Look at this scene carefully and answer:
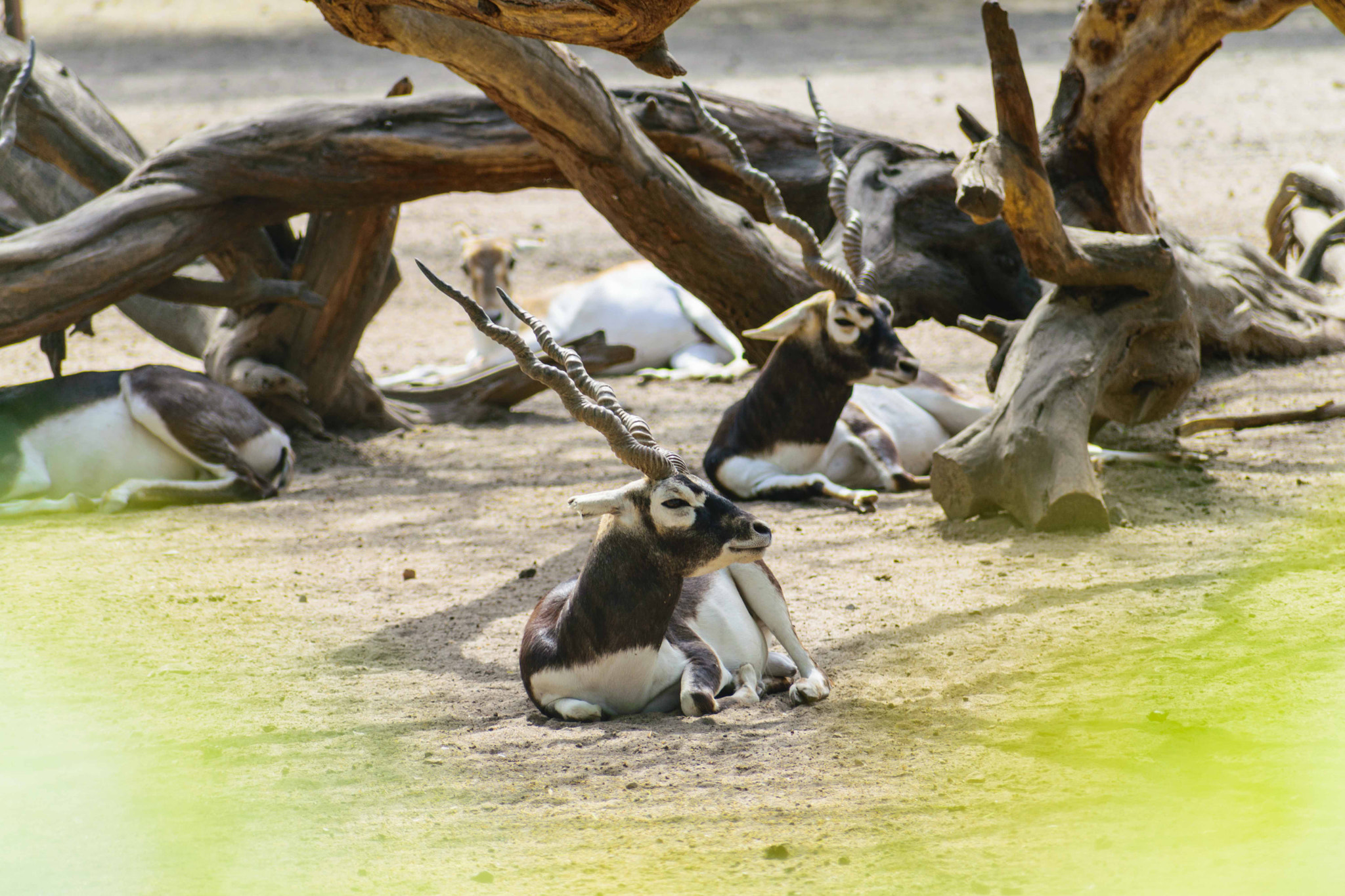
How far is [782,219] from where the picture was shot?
5.93m

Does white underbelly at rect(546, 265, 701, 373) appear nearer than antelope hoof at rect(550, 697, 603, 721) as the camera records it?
No

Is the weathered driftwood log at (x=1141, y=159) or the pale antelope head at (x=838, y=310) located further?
the pale antelope head at (x=838, y=310)

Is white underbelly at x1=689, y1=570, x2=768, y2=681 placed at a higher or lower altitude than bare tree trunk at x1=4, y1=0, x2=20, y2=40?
lower

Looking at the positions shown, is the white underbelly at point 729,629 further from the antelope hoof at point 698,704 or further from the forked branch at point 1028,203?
the forked branch at point 1028,203

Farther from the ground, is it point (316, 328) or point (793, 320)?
point (793, 320)

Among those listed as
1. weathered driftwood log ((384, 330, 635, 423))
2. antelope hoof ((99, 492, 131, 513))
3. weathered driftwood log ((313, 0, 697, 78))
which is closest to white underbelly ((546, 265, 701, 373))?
weathered driftwood log ((384, 330, 635, 423))

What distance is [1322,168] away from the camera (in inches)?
360

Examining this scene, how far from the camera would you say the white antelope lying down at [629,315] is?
9680mm

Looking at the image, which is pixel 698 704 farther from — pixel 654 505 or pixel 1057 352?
pixel 1057 352

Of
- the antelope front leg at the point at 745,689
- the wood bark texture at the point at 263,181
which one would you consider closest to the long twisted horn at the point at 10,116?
the wood bark texture at the point at 263,181

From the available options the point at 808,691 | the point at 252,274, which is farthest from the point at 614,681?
the point at 252,274

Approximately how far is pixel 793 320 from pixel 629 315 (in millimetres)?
3802

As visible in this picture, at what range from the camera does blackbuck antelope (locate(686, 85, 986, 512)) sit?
19.4ft

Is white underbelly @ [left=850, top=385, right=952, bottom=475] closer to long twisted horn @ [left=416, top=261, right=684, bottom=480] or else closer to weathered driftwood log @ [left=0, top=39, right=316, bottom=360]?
weathered driftwood log @ [left=0, top=39, right=316, bottom=360]
